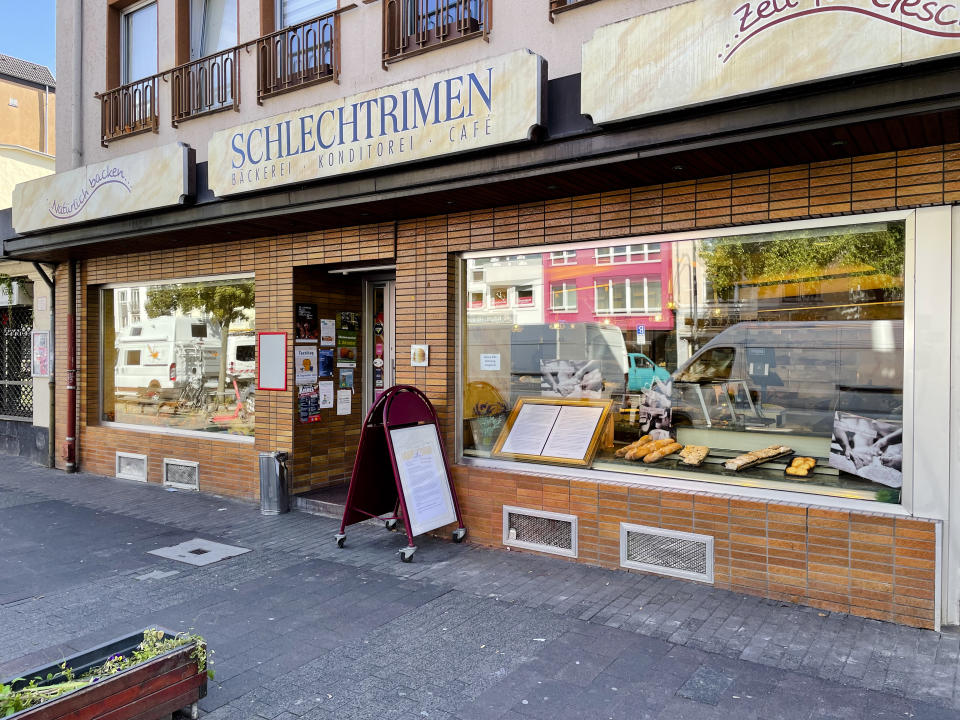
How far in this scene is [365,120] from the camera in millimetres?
6246

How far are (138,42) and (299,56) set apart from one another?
3982 millimetres

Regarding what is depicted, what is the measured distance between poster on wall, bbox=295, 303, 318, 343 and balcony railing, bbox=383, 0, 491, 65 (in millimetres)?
3052

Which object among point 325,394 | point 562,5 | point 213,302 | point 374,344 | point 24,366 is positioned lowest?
point 325,394

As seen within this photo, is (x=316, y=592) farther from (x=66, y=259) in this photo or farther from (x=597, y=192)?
(x=66, y=259)

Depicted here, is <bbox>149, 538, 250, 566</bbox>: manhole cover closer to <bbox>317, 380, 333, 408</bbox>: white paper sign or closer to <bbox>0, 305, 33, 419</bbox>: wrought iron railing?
<bbox>317, 380, 333, 408</bbox>: white paper sign

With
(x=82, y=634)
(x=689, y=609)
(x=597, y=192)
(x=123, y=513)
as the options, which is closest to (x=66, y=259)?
(x=123, y=513)

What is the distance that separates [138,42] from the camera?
33.1ft

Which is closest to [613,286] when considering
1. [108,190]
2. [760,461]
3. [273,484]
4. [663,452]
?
[663,452]

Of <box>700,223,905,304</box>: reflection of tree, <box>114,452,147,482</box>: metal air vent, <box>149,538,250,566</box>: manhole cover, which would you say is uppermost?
<box>700,223,905,304</box>: reflection of tree

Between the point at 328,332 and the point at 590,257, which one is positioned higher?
the point at 590,257

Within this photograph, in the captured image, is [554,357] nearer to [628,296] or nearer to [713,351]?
[628,296]

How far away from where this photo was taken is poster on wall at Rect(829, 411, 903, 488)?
15.9 feet

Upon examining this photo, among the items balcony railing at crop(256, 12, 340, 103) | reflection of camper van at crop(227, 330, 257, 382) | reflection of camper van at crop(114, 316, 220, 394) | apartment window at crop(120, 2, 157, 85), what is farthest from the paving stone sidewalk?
apartment window at crop(120, 2, 157, 85)

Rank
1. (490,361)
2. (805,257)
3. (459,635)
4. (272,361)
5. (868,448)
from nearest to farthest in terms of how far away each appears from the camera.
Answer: (459,635)
(868,448)
(805,257)
(490,361)
(272,361)
